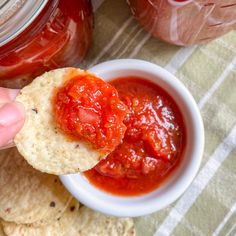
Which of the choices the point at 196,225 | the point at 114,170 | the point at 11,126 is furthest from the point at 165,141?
the point at 11,126

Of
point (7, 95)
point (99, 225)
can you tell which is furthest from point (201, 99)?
point (7, 95)

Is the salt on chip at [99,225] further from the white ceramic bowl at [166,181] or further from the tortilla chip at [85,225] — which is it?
the white ceramic bowl at [166,181]

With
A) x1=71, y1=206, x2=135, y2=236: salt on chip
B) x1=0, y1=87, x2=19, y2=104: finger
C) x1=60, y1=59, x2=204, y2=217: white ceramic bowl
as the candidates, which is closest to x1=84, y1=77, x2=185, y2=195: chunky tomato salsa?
x1=60, y1=59, x2=204, y2=217: white ceramic bowl

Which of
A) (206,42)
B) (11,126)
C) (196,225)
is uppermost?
(11,126)

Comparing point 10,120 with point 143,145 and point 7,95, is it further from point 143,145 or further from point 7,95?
point 143,145

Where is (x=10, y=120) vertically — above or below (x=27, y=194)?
above

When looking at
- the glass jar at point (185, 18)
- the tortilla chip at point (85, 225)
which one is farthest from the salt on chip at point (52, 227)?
the glass jar at point (185, 18)

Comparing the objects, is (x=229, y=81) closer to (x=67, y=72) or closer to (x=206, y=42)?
(x=206, y=42)
